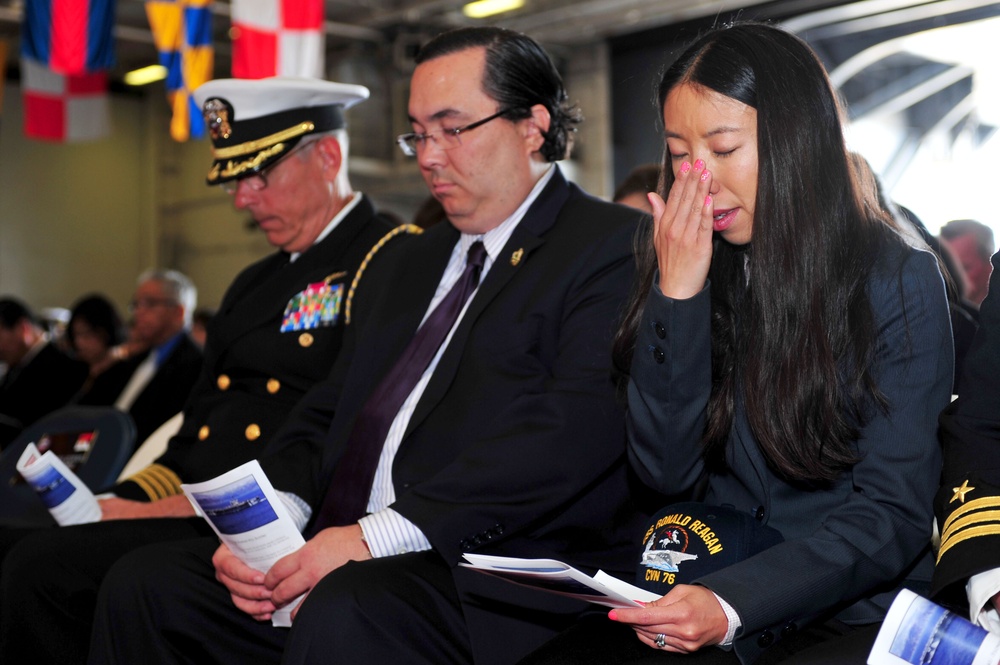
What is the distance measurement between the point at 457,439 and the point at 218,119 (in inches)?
50.5

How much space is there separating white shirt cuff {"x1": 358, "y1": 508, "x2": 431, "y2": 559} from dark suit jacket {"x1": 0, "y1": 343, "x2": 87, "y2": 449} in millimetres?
4597

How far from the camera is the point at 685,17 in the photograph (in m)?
8.70

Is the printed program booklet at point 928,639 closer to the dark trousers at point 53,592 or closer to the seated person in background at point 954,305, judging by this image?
the seated person in background at point 954,305

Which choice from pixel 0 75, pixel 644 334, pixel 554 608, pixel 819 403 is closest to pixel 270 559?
pixel 554 608

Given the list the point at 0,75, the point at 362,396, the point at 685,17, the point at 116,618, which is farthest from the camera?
the point at 0,75

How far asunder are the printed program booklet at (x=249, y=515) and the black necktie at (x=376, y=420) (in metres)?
0.22

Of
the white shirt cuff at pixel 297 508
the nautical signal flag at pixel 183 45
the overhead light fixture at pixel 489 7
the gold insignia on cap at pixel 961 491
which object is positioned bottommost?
the white shirt cuff at pixel 297 508

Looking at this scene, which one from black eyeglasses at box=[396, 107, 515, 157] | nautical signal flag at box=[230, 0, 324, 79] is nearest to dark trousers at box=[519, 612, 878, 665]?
black eyeglasses at box=[396, 107, 515, 157]

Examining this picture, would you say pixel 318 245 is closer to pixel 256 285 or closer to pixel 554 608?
pixel 256 285

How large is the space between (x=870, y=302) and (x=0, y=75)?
368 inches

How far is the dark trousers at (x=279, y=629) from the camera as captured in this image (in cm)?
169

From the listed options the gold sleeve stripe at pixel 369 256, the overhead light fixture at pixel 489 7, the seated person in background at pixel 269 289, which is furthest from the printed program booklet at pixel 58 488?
the overhead light fixture at pixel 489 7

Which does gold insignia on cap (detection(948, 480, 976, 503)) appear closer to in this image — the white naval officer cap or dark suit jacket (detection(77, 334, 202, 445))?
the white naval officer cap

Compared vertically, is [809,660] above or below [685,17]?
below
